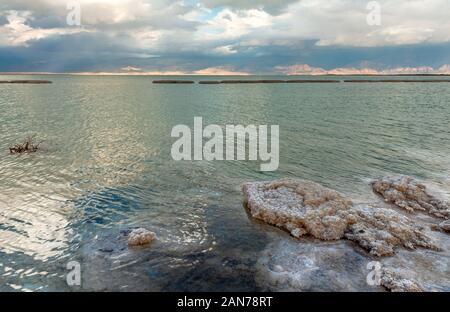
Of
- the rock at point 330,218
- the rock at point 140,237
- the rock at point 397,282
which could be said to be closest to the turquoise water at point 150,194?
the rock at point 140,237

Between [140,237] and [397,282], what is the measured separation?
12.3m

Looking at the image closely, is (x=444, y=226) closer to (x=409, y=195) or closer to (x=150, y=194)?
(x=409, y=195)

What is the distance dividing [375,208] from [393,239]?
3.58m

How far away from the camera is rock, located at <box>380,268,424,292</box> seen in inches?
518

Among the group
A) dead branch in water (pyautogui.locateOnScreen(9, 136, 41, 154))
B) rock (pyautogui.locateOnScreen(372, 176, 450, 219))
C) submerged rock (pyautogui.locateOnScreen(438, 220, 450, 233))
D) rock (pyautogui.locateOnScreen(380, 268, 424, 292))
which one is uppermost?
dead branch in water (pyautogui.locateOnScreen(9, 136, 41, 154))

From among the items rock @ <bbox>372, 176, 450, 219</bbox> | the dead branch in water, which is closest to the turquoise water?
the dead branch in water

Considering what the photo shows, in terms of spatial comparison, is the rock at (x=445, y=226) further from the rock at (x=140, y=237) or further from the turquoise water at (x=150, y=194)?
the rock at (x=140, y=237)

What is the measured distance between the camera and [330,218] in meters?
19.0

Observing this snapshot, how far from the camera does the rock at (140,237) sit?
55.1 ft

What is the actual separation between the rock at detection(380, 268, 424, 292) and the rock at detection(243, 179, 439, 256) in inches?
76.3

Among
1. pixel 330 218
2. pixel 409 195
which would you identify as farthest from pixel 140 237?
pixel 409 195

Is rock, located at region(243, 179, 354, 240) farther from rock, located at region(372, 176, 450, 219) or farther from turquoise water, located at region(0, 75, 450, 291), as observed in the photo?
rock, located at region(372, 176, 450, 219)
